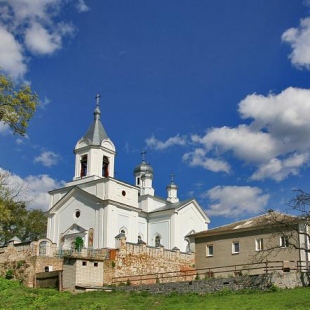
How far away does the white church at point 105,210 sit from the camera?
43.1 metres

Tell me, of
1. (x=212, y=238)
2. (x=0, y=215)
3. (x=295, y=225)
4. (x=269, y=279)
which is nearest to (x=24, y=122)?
(x=0, y=215)

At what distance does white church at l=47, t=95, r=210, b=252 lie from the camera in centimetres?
4306

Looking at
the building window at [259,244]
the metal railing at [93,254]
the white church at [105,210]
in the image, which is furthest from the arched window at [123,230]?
the building window at [259,244]

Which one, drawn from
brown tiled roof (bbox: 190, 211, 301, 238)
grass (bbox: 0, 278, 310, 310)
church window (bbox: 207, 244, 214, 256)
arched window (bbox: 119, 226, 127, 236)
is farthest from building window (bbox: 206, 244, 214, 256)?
grass (bbox: 0, 278, 310, 310)

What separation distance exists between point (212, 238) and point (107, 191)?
34.7ft

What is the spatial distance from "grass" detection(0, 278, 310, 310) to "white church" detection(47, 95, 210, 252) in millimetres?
14897

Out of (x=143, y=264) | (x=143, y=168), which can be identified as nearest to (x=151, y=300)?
(x=143, y=264)

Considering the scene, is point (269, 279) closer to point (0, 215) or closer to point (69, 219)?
point (0, 215)

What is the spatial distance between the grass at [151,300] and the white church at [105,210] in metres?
14.9

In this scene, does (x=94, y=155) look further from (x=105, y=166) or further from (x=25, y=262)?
(x=25, y=262)

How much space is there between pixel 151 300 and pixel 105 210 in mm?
18456

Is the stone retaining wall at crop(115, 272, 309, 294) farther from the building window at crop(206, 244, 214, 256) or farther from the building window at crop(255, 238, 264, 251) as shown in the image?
the building window at crop(206, 244, 214, 256)

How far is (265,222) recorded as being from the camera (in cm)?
3372

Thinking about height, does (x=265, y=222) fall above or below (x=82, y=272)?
above
